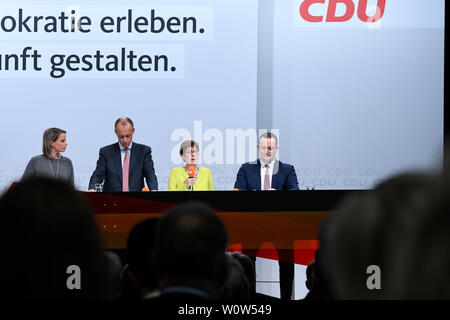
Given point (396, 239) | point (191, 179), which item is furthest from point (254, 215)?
Answer: point (396, 239)

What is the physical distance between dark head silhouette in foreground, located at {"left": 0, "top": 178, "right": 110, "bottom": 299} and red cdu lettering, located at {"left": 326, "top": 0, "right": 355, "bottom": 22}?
23.8 feet

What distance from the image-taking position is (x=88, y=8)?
24.8ft

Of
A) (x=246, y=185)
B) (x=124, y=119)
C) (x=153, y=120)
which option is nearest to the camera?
(x=246, y=185)

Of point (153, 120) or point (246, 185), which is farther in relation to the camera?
point (153, 120)

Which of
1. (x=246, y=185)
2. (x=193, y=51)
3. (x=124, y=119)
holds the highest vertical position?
(x=193, y=51)

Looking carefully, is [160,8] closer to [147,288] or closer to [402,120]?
[402,120]

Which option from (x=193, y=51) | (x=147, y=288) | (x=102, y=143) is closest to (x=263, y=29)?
(x=193, y=51)

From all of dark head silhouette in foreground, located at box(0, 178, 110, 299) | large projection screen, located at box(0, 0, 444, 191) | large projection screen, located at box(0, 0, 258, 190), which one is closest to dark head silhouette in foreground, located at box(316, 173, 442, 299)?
dark head silhouette in foreground, located at box(0, 178, 110, 299)

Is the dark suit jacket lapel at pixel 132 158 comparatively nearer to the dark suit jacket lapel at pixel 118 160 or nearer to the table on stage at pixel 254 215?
the dark suit jacket lapel at pixel 118 160

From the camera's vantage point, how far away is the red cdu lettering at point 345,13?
7812 mm

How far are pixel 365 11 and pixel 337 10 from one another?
1.06 feet

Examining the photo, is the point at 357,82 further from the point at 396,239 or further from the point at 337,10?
the point at 396,239

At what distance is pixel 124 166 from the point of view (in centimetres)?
680

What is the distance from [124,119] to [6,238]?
21.3ft
